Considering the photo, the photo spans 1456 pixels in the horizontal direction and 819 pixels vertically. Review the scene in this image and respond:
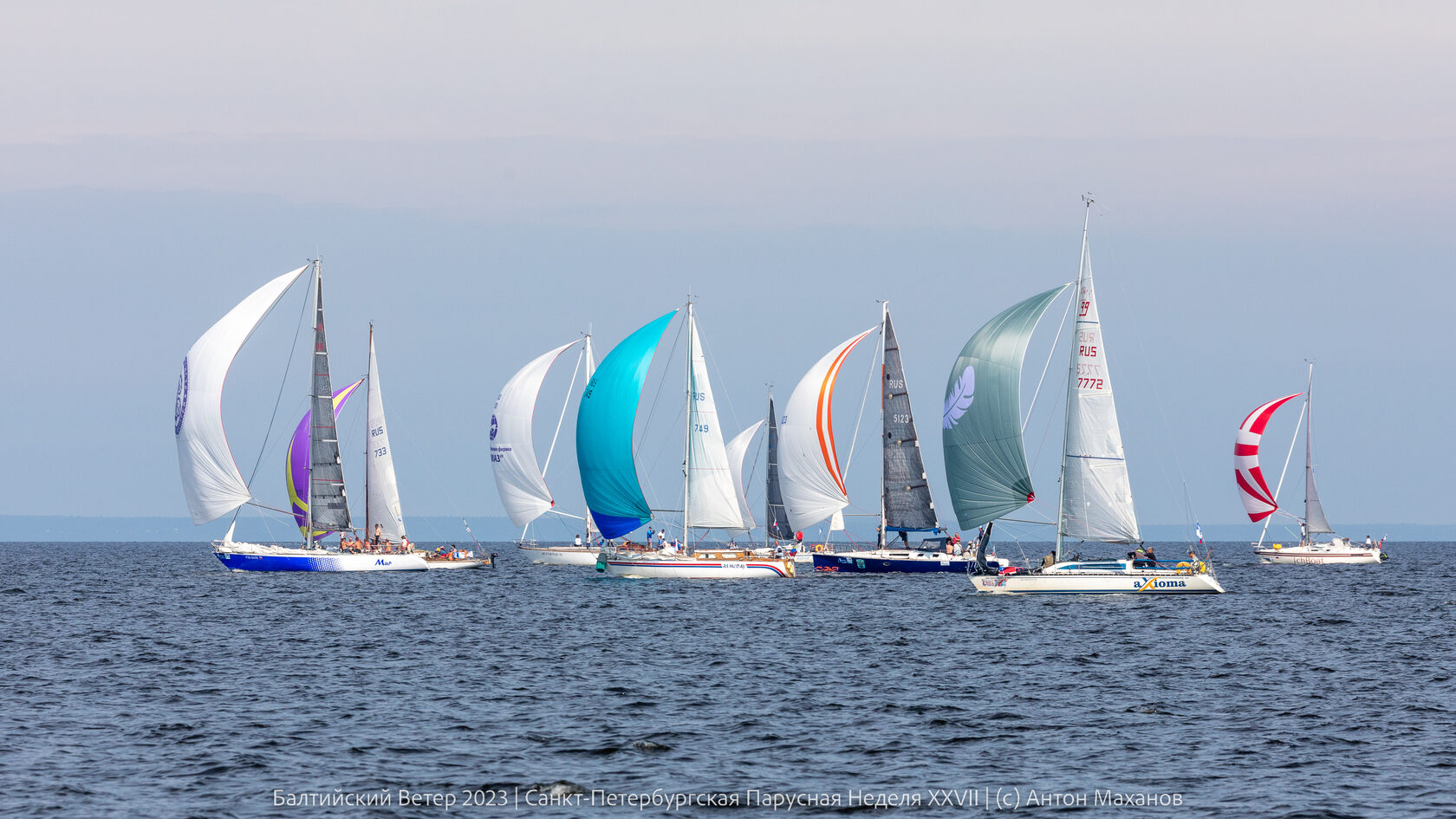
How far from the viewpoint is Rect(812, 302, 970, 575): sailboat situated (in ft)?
223

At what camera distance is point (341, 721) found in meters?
24.9

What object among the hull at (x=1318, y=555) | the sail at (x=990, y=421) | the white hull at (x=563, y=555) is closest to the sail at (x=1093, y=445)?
the sail at (x=990, y=421)

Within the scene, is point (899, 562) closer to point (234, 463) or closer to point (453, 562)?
point (453, 562)

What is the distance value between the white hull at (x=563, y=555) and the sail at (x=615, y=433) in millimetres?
18214

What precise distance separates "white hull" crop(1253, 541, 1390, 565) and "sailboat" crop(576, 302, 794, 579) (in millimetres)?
47311

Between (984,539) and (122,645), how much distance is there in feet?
97.9

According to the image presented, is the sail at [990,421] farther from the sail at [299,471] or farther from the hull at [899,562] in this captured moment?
the sail at [299,471]

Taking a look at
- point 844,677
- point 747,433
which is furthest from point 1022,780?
point 747,433

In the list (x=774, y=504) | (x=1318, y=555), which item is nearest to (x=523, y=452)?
(x=774, y=504)

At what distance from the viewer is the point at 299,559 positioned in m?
64.9

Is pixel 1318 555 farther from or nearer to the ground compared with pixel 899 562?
nearer to the ground

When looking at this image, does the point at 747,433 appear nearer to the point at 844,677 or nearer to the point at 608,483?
the point at 608,483

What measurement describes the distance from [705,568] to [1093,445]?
61.8 feet

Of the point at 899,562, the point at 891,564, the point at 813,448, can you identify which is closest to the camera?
the point at 899,562
